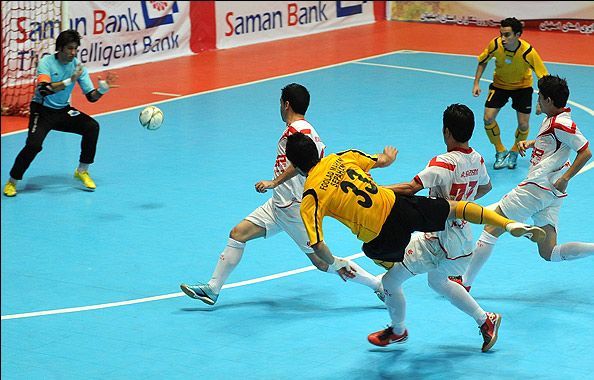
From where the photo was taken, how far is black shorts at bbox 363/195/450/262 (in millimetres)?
7145

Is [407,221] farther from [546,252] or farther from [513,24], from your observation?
[513,24]

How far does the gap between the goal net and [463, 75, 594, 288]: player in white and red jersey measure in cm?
1151

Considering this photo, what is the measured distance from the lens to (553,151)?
8.87 metres

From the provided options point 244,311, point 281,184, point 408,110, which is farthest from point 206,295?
point 408,110

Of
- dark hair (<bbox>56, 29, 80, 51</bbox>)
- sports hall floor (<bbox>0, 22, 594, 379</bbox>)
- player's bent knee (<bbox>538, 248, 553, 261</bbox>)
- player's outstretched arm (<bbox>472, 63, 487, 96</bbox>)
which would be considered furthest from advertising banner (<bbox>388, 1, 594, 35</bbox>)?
player's bent knee (<bbox>538, 248, 553, 261</bbox>)

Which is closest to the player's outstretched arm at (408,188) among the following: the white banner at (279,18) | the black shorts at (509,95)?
the black shorts at (509,95)

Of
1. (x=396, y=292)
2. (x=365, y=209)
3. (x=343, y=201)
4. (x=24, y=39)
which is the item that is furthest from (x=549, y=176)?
(x=24, y=39)

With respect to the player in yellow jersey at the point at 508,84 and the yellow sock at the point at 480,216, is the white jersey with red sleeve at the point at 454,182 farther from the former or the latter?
the player in yellow jersey at the point at 508,84

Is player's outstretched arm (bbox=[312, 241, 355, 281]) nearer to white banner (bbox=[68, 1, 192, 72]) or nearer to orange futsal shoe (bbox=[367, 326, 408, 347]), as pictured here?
orange futsal shoe (bbox=[367, 326, 408, 347])

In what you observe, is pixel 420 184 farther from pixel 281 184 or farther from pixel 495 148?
pixel 495 148

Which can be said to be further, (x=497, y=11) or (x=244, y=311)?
(x=497, y=11)

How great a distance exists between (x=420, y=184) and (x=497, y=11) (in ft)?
67.4

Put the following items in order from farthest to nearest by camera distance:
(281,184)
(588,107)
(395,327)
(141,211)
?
(588,107) → (141,211) → (281,184) → (395,327)

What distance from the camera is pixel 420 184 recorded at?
24.1 ft
